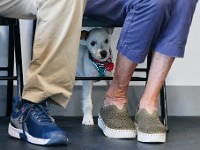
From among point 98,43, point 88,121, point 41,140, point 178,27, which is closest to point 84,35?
point 98,43

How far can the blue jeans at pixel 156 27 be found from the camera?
4.00ft

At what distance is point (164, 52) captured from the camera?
1.26 meters

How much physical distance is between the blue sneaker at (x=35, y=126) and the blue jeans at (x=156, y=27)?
12.5 inches

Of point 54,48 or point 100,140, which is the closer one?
point 54,48

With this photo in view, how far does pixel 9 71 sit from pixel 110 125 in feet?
1.93

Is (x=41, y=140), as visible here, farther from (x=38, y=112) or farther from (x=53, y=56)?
(x=53, y=56)

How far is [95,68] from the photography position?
156 cm

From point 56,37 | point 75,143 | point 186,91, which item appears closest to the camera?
point 56,37

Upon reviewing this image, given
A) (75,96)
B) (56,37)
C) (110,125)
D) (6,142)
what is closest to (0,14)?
(56,37)

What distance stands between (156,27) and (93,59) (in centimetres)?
38

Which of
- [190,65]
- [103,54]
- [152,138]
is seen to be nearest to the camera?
[152,138]

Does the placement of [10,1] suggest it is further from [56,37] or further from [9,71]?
[9,71]

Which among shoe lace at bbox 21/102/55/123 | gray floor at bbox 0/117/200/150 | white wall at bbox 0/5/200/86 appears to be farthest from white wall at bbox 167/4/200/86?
shoe lace at bbox 21/102/55/123

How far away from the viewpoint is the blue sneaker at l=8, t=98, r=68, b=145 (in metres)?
1.13
